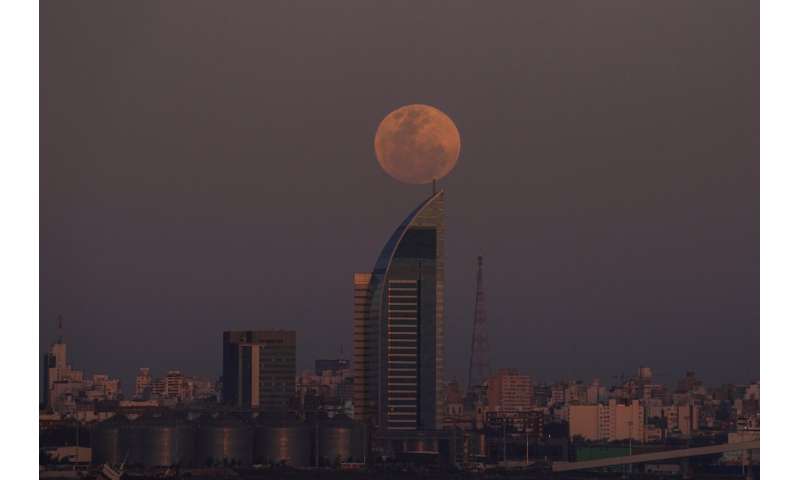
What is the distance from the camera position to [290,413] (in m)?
31.6

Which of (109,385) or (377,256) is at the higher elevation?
(377,256)

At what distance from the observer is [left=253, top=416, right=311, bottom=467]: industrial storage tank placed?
1174 inches

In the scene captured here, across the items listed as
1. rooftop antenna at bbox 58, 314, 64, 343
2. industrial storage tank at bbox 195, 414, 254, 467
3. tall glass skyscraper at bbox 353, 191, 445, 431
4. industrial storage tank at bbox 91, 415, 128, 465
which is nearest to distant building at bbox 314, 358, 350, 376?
tall glass skyscraper at bbox 353, 191, 445, 431

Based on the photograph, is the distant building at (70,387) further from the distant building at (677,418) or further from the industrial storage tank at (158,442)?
the distant building at (677,418)

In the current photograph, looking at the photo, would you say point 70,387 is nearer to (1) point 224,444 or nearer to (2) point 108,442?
(2) point 108,442

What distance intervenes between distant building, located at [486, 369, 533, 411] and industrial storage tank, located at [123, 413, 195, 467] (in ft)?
19.8

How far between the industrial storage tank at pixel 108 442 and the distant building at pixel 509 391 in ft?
23.5

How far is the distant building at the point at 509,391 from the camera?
2994cm

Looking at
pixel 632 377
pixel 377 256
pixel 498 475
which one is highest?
pixel 377 256

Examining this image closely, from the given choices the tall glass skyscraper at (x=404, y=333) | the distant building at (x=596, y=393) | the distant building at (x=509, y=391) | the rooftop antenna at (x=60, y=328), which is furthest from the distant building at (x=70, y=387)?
the distant building at (x=596, y=393)

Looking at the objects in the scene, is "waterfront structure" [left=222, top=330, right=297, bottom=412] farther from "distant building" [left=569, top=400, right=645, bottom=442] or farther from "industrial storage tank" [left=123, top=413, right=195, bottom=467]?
"distant building" [left=569, top=400, right=645, bottom=442]

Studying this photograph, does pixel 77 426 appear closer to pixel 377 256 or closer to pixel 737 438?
pixel 377 256
